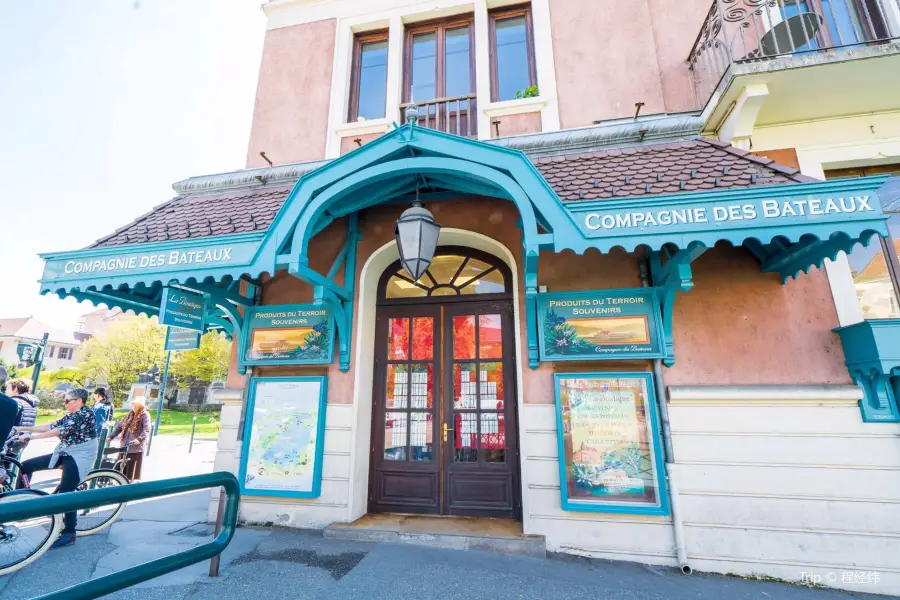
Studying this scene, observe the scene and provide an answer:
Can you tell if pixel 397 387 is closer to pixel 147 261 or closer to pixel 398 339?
pixel 398 339

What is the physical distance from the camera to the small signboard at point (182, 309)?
475 cm

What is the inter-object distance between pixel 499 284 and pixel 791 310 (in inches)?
129

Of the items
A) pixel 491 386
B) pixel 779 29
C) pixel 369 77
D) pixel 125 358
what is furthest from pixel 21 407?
pixel 125 358

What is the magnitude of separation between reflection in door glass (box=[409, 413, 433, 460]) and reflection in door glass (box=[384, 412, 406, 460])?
0.11m

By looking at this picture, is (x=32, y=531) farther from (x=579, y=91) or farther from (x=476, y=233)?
(x=579, y=91)

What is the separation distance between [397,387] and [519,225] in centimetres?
282

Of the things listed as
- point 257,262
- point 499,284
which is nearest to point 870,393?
point 499,284

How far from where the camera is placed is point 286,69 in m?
7.39

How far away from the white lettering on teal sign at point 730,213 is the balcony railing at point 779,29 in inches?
84.2

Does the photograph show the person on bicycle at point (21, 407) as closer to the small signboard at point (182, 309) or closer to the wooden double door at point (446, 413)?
the small signboard at point (182, 309)

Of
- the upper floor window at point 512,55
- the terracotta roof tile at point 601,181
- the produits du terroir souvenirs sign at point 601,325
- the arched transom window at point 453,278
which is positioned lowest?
the produits du terroir souvenirs sign at point 601,325

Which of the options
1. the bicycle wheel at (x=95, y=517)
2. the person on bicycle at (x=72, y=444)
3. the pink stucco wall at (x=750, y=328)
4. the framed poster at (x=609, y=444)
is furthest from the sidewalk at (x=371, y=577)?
the pink stucco wall at (x=750, y=328)

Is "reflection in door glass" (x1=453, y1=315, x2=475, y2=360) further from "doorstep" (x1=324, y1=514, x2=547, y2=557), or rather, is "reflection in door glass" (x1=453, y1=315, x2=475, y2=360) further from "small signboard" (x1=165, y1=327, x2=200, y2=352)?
"small signboard" (x1=165, y1=327, x2=200, y2=352)

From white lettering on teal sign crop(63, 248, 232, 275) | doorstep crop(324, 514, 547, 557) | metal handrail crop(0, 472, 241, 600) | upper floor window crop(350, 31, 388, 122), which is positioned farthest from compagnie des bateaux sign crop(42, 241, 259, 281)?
upper floor window crop(350, 31, 388, 122)
